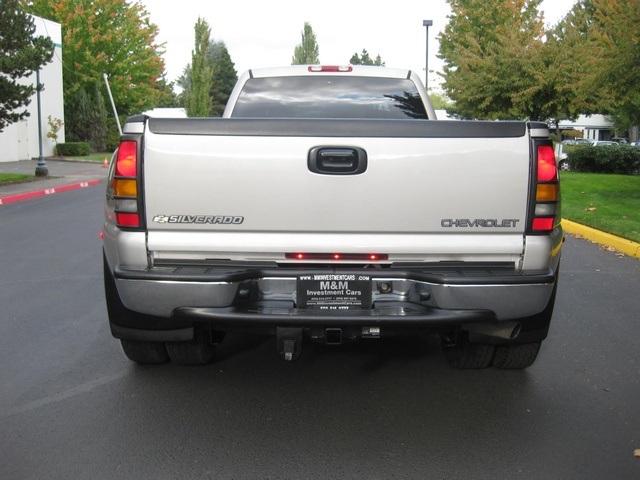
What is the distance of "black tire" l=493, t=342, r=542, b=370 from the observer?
14.8 ft

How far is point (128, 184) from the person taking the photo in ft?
12.4

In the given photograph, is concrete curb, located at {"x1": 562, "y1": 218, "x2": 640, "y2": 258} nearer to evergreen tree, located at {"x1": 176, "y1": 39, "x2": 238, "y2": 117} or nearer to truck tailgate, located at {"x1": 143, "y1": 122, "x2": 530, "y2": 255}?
truck tailgate, located at {"x1": 143, "y1": 122, "x2": 530, "y2": 255}

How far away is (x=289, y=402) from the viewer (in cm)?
416

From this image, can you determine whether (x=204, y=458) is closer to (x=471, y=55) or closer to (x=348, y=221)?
(x=348, y=221)

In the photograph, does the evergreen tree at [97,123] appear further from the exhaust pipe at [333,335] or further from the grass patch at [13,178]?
the exhaust pipe at [333,335]

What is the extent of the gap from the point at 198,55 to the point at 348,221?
5852 cm

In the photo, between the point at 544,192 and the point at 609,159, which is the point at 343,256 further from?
the point at 609,159

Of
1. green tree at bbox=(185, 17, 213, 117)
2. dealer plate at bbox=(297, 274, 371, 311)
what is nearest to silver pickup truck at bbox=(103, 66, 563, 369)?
dealer plate at bbox=(297, 274, 371, 311)

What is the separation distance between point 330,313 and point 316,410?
0.69 m

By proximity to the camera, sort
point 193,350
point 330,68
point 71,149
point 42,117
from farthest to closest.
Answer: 1. point 71,149
2. point 42,117
3. point 330,68
4. point 193,350

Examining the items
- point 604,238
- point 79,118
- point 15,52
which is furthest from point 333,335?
point 79,118

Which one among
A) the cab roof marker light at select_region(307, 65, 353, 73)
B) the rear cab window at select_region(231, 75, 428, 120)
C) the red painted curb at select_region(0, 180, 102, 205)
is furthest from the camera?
the red painted curb at select_region(0, 180, 102, 205)

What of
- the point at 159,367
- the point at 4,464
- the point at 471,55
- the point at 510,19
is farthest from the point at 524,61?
the point at 4,464

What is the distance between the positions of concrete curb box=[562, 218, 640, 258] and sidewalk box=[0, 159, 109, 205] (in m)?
13.2
